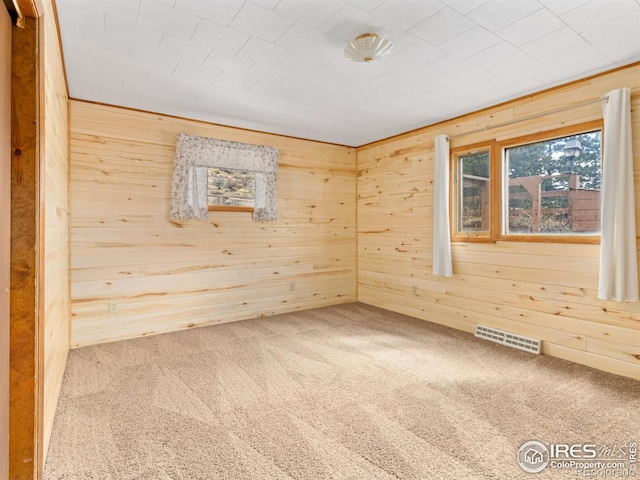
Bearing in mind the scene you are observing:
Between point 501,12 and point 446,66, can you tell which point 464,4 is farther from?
point 446,66

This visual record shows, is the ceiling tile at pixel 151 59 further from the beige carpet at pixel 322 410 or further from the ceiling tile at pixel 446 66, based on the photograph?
the beige carpet at pixel 322 410

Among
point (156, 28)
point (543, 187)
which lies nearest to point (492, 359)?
point (543, 187)

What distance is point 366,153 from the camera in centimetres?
480

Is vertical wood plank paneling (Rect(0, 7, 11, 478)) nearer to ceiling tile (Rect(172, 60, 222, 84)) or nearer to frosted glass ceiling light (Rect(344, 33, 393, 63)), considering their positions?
ceiling tile (Rect(172, 60, 222, 84))

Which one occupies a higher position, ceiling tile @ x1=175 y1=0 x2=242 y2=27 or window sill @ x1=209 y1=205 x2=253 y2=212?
ceiling tile @ x1=175 y1=0 x2=242 y2=27

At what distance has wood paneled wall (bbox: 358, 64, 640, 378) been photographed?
2.63 metres

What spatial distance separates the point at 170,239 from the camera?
3600 mm

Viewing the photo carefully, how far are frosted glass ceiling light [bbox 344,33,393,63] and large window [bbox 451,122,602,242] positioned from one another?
1715mm

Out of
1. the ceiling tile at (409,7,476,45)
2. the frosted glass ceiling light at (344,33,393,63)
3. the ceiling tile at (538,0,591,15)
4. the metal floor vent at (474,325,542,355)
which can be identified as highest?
the ceiling tile at (538,0,591,15)

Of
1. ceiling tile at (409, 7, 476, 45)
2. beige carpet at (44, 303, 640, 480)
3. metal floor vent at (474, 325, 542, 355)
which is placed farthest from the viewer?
metal floor vent at (474, 325, 542, 355)

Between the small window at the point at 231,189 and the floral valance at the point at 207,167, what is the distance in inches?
2.3

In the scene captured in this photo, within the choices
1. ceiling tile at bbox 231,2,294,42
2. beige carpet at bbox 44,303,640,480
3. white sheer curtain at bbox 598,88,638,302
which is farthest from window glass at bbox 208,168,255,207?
white sheer curtain at bbox 598,88,638,302

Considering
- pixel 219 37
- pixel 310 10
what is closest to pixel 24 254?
pixel 219 37

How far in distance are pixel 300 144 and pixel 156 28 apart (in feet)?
8.26
